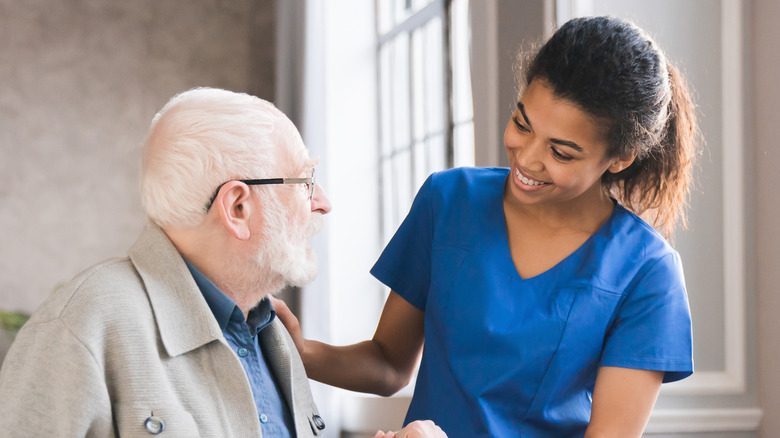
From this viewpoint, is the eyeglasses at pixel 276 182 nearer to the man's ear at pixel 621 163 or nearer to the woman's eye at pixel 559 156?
the woman's eye at pixel 559 156

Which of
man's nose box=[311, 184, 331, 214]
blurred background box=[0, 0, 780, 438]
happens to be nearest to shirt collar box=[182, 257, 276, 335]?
man's nose box=[311, 184, 331, 214]

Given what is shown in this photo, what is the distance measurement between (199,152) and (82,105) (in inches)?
158

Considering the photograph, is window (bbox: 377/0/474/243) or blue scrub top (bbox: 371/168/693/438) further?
window (bbox: 377/0/474/243)

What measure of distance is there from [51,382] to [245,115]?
0.51m

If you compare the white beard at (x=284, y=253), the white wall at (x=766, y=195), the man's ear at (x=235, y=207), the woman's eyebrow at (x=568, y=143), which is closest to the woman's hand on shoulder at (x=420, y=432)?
the white beard at (x=284, y=253)

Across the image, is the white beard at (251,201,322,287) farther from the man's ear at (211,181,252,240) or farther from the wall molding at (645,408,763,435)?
the wall molding at (645,408,763,435)

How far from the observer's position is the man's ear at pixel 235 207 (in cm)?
129

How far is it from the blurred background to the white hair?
980 millimetres

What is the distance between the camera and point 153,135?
130 cm

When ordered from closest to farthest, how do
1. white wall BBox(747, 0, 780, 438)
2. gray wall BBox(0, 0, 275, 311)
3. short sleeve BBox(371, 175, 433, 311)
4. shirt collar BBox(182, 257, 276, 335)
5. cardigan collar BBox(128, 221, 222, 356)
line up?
cardigan collar BBox(128, 221, 222, 356)
shirt collar BBox(182, 257, 276, 335)
short sleeve BBox(371, 175, 433, 311)
white wall BBox(747, 0, 780, 438)
gray wall BBox(0, 0, 275, 311)

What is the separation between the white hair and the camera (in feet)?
4.16

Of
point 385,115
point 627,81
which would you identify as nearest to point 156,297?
point 627,81

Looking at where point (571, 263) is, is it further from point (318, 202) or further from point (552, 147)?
point (318, 202)

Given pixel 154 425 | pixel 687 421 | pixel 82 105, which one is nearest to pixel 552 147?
pixel 154 425
